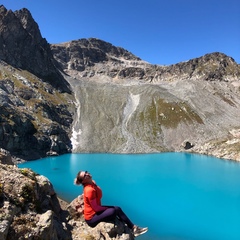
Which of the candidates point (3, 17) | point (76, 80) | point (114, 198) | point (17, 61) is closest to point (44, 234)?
point (114, 198)

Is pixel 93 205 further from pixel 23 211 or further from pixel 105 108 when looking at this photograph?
pixel 105 108

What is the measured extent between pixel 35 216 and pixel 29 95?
117881mm

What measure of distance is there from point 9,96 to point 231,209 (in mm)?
94322

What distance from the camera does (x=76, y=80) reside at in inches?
7288

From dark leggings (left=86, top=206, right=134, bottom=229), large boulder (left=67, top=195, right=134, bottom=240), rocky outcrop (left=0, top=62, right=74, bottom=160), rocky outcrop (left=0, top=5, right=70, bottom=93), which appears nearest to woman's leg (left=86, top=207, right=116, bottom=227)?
dark leggings (left=86, top=206, right=134, bottom=229)

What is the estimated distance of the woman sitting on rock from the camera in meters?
11.3

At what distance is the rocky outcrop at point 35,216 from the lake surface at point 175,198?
47.1ft

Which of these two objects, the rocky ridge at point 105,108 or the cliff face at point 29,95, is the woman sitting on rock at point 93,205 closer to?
the rocky ridge at point 105,108

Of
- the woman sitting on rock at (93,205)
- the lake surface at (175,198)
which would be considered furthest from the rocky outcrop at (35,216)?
the lake surface at (175,198)

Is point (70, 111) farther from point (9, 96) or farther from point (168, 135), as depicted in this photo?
point (168, 135)

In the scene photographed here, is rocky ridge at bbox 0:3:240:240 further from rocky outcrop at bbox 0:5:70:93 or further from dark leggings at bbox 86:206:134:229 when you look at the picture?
dark leggings at bbox 86:206:134:229

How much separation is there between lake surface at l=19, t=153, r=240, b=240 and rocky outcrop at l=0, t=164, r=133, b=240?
1435 centimetres

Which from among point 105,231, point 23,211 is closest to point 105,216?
point 105,231

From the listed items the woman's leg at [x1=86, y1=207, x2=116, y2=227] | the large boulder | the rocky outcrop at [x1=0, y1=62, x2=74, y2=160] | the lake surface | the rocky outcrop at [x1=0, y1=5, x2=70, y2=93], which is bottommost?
the lake surface
